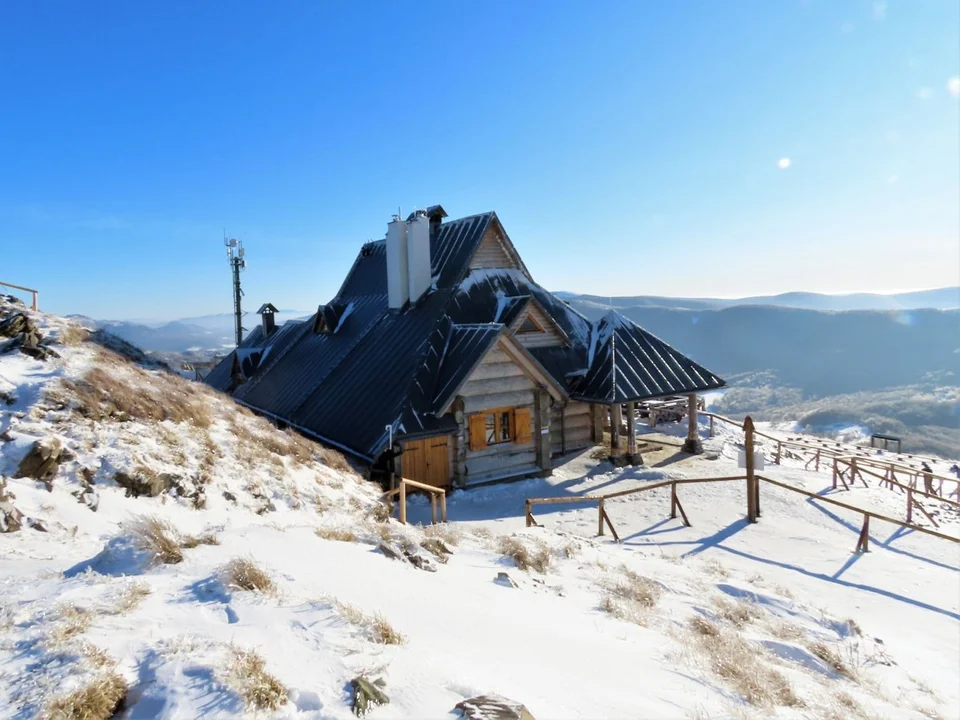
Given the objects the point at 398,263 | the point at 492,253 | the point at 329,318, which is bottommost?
the point at 329,318

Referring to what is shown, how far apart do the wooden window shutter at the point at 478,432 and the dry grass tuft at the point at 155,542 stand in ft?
33.9

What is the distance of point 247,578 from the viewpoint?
4.88 m

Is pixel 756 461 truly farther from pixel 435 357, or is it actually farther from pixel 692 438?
pixel 435 357

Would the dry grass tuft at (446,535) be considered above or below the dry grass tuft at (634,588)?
above

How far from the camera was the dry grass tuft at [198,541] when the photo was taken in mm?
5859

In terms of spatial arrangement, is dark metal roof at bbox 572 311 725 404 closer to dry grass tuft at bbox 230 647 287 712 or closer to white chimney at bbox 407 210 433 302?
white chimney at bbox 407 210 433 302

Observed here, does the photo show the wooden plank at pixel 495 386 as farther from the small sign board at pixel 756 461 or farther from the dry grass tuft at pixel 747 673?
the dry grass tuft at pixel 747 673

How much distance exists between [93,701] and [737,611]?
7559 millimetres

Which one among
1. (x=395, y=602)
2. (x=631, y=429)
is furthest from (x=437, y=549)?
(x=631, y=429)

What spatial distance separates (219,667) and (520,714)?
186 cm

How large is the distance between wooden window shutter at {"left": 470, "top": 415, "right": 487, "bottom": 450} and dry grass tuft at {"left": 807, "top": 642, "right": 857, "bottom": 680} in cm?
982

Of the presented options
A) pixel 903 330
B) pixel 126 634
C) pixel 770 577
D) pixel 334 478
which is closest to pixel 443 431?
pixel 334 478

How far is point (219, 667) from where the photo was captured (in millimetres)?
3457

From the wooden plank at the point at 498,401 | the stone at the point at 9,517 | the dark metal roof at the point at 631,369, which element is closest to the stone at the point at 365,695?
the stone at the point at 9,517
